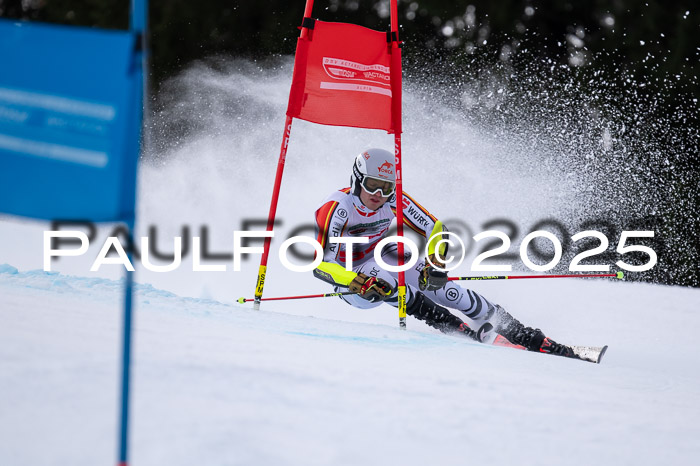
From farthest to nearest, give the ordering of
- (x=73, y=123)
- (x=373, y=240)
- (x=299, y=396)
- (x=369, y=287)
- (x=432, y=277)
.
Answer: (x=373, y=240) → (x=432, y=277) → (x=369, y=287) → (x=299, y=396) → (x=73, y=123)

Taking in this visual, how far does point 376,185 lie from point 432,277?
2.55ft

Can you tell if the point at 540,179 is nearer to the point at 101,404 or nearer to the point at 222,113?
the point at 222,113

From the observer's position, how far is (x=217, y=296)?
6.80 meters

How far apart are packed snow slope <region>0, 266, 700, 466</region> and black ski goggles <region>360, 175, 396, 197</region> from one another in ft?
4.16

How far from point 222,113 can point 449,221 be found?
416cm

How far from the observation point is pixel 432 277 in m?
5.05

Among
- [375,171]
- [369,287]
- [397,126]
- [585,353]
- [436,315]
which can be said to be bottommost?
[585,353]

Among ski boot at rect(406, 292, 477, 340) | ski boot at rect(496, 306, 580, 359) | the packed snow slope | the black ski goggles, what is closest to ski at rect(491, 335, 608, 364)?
ski boot at rect(496, 306, 580, 359)

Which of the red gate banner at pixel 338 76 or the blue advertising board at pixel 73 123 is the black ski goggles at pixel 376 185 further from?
the blue advertising board at pixel 73 123

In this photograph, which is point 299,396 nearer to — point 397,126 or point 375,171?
point 375,171

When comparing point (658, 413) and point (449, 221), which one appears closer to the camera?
point (658, 413)

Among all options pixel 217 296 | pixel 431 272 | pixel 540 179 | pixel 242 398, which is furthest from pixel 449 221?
pixel 242 398

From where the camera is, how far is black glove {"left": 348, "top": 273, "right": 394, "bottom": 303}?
16.1 feet

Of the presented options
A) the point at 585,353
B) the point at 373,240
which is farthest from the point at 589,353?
the point at 373,240
